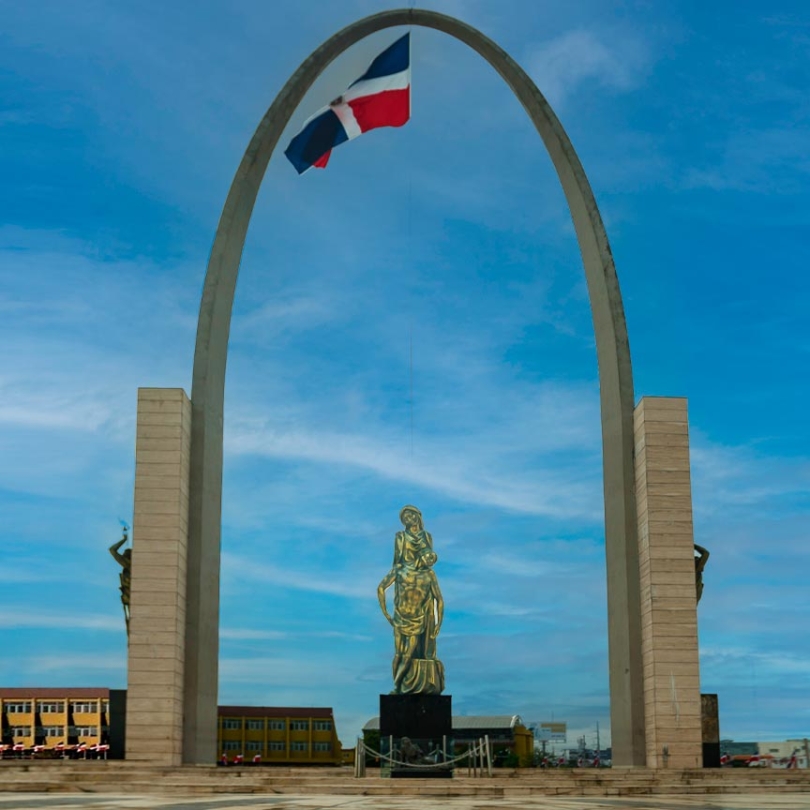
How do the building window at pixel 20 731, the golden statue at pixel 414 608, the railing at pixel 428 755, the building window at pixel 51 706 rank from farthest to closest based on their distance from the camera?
the building window at pixel 51 706
the building window at pixel 20 731
the golden statue at pixel 414 608
the railing at pixel 428 755

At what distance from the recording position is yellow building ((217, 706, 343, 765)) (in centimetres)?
5559

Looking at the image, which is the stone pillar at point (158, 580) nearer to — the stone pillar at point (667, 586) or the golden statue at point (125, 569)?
the golden statue at point (125, 569)

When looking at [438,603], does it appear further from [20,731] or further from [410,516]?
[20,731]

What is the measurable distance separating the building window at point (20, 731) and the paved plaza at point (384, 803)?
42428mm

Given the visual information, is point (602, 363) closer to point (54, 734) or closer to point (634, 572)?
point (634, 572)

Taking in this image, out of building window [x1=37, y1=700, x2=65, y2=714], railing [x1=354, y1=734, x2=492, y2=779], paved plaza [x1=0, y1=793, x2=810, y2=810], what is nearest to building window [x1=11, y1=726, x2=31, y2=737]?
building window [x1=37, y1=700, x2=65, y2=714]

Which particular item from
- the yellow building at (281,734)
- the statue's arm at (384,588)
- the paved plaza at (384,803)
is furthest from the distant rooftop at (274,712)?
the paved plaza at (384,803)

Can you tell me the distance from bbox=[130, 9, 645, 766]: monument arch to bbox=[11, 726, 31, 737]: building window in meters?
35.4

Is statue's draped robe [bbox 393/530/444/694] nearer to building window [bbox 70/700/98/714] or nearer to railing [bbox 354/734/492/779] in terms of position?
railing [bbox 354/734/492/779]

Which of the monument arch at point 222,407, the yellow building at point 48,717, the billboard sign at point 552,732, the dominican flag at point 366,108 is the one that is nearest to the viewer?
the monument arch at point 222,407

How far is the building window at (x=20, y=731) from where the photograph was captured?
55469mm

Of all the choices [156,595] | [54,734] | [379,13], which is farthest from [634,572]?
[54,734]

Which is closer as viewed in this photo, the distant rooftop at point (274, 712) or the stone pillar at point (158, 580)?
the stone pillar at point (158, 580)

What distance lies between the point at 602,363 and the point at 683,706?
736 cm
